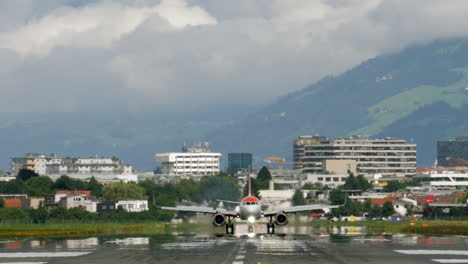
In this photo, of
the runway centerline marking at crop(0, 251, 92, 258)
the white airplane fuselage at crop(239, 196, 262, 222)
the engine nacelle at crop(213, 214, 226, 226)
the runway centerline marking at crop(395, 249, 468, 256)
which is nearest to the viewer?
the runway centerline marking at crop(0, 251, 92, 258)

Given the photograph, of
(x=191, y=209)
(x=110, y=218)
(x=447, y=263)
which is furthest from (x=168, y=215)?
(x=447, y=263)

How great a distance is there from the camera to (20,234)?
4705 inches

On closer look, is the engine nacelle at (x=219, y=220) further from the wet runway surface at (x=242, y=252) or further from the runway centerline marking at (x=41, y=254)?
the runway centerline marking at (x=41, y=254)

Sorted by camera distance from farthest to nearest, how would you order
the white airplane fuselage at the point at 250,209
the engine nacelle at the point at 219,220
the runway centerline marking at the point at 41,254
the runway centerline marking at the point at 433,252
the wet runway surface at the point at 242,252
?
the engine nacelle at the point at 219,220, the white airplane fuselage at the point at 250,209, the runway centerline marking at the point at 433,252, the runway centerline marking at the point at 41,254, the wet runway surface at the point at 242,252

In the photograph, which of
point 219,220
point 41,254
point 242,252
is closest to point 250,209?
point 219,220

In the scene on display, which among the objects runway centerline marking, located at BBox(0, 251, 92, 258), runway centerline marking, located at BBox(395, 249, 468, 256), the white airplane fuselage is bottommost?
runway centerline marking, located at BBox(0, 251, 92, 258)

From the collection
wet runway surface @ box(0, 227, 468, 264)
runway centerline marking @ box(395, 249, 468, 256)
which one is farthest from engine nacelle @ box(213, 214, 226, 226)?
runway centerline marking @ box(395, 249, 468, 256)

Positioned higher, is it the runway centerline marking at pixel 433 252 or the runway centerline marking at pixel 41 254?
the runway centerline marking at pixel 433 252

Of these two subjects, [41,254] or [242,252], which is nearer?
[242,252]

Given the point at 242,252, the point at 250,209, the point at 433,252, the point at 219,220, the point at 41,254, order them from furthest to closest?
the point at 219,220 < the point at 250,209 < the point at 41,254 < the point at 433,252 < the point at 242,252

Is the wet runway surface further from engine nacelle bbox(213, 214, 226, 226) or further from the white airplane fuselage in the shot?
engine nacelle bbox(213, 214, 226, 226)

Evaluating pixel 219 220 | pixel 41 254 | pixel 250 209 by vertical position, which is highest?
pixel 250 209

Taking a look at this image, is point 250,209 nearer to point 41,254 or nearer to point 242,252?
point 242,252

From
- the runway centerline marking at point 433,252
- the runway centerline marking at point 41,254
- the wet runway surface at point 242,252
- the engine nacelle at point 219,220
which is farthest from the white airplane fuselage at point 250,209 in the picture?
the runway centerline marking at point 41,254
